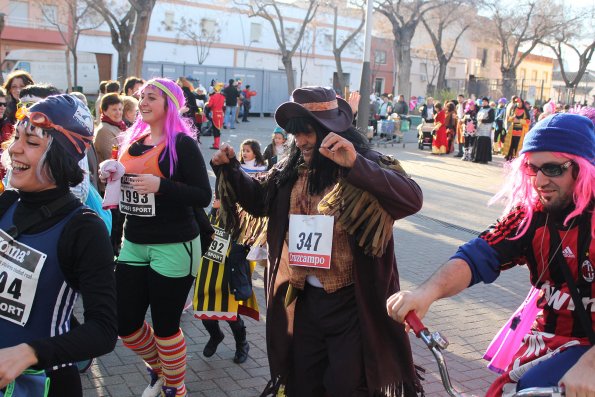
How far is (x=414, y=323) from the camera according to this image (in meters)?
2.04

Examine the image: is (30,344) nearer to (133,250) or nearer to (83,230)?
(83,230)

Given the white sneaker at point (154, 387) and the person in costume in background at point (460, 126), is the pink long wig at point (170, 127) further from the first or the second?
the person in costume in background at point (460, 126)

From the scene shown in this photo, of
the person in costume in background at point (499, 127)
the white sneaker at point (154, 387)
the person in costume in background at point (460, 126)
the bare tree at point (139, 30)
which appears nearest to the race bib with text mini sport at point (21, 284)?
the white sneaker at point (154, 387)

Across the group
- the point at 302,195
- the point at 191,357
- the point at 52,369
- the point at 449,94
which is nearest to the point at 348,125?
the point at 302,195

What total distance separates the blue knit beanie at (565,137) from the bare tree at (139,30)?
59.5 feet

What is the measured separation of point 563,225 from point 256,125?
2704 cm

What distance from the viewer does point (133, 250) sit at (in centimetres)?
381

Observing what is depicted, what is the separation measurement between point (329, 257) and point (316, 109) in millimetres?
719

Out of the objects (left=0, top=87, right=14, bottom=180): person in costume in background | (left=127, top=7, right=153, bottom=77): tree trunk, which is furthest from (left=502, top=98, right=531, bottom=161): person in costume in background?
(left=0, top=87, right=14, bottom=180): person in costume in background

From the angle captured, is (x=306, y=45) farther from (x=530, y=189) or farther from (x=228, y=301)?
(x=530, y=189)

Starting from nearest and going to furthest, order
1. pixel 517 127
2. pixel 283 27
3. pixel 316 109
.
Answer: pixel 316 109 → pixel 517 127 → pixel 283 27

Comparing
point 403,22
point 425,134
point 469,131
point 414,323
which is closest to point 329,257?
→ point 414,323

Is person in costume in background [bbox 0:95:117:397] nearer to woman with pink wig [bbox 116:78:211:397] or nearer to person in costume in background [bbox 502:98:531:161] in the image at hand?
woman with pink wig [bbox 116:78:211:397]

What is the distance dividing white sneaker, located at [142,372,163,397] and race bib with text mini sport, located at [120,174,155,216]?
1.09 meters
